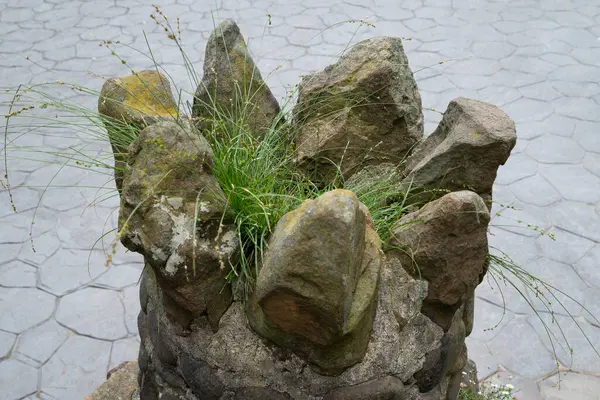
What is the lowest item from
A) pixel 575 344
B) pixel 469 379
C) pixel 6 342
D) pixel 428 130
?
pixel 575 344

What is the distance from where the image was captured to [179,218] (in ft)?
3.98

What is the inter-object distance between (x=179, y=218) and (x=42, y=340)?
1.88m

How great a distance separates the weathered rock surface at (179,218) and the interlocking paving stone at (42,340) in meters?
1.70

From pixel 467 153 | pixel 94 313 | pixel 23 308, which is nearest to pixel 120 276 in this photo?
pixel 94 313

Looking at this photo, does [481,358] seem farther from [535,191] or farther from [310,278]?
[310,278]

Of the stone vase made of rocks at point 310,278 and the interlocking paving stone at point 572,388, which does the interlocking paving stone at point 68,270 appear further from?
the interlocking paving stone at point 572,388

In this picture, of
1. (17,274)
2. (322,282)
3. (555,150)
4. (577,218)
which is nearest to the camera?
(322,282)

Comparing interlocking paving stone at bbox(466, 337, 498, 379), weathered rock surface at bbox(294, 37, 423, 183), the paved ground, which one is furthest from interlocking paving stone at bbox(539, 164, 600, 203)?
weathered rock surface at bbox(294, 37, 423, 183)

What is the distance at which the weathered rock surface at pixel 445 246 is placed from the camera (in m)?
1.22

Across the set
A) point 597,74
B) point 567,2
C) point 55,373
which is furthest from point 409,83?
point 567,2

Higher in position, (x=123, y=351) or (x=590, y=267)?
(x=123, y=351)

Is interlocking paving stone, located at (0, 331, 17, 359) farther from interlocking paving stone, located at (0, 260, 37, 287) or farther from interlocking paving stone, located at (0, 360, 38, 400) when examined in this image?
interlocking paving stone, located at (0, 260, 37, 287)

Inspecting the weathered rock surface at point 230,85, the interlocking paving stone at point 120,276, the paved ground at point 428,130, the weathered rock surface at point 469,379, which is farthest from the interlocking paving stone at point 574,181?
the weathered rock surface at point 230,85

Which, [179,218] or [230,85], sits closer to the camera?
[179,218]
